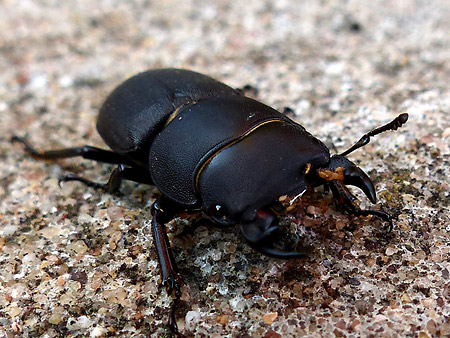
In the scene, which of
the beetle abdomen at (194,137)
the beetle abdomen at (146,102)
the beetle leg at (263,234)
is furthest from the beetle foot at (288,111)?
the beetle leg at (263,234)

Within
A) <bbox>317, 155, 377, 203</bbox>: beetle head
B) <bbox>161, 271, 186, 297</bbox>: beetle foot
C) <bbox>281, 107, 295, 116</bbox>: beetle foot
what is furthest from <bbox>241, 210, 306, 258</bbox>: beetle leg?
<bbox>281, 107, 295, 116</bbox>: beetle foot

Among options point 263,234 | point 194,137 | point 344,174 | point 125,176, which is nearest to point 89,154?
point 125,176

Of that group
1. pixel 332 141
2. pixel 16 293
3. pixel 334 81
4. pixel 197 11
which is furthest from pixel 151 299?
pixel 197 11

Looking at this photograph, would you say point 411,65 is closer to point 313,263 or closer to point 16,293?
point 313,263

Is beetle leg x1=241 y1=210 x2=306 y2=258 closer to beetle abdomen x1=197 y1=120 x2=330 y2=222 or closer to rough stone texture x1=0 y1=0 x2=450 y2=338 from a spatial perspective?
beetle abdomen x1=197 y1=120 x2=330 y2=222

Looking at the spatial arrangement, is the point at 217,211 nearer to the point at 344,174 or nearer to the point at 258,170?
the point at 258,170

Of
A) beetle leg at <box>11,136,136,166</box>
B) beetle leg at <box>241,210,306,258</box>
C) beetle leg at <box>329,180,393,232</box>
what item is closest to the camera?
beetle leg at <box>241,210,306,258</box>

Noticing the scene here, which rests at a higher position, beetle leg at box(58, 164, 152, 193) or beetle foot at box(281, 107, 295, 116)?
beetle foot at box(281, 107, 295, 116)
